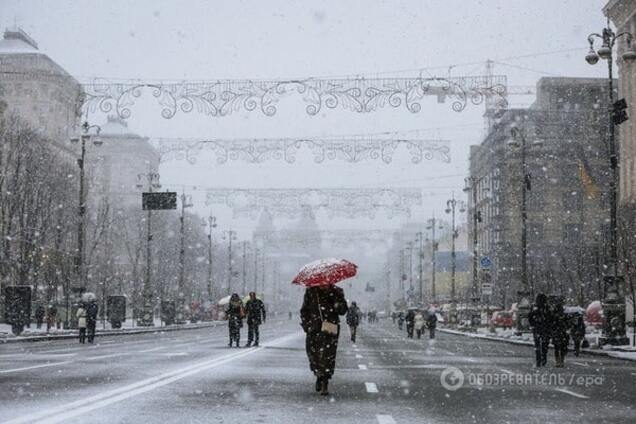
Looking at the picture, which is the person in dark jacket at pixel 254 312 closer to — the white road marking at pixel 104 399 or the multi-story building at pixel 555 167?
the white road marking at pixel 104 399

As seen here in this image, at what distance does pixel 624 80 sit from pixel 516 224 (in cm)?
4020

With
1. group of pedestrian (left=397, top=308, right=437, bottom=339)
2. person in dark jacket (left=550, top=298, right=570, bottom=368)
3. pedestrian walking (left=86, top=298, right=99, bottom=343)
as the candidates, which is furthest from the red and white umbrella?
group of pedestrian (left=397, top=308, right=437, bottom=339)

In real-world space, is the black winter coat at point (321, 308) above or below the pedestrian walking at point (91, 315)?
above

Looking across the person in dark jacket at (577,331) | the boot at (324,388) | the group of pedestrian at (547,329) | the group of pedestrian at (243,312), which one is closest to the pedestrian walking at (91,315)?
the group of pedestrian at (243,312)

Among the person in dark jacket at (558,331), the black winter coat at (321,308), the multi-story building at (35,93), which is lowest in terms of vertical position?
the person in dark jacket at (558,331)

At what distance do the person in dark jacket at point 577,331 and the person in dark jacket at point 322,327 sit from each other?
17096mm

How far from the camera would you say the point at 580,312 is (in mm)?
30812

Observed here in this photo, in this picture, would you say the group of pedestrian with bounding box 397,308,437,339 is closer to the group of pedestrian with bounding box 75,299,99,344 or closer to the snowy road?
the group of pedestrian with bounding box 75,299,99,344

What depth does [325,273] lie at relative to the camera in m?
14.1

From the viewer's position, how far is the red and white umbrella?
14.0 metres

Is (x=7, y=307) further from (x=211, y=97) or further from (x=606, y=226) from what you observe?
(x=606, y=226)

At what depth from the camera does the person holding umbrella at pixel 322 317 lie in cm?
1367

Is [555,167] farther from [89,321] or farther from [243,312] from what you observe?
[243,312]

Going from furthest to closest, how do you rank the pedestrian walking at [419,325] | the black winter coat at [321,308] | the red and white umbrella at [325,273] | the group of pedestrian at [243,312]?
the pedestrian walking at [419,325], the group of pedestrian at [243,312], the red and white umbrella at [325,273], the black winter coat at [321,308]
